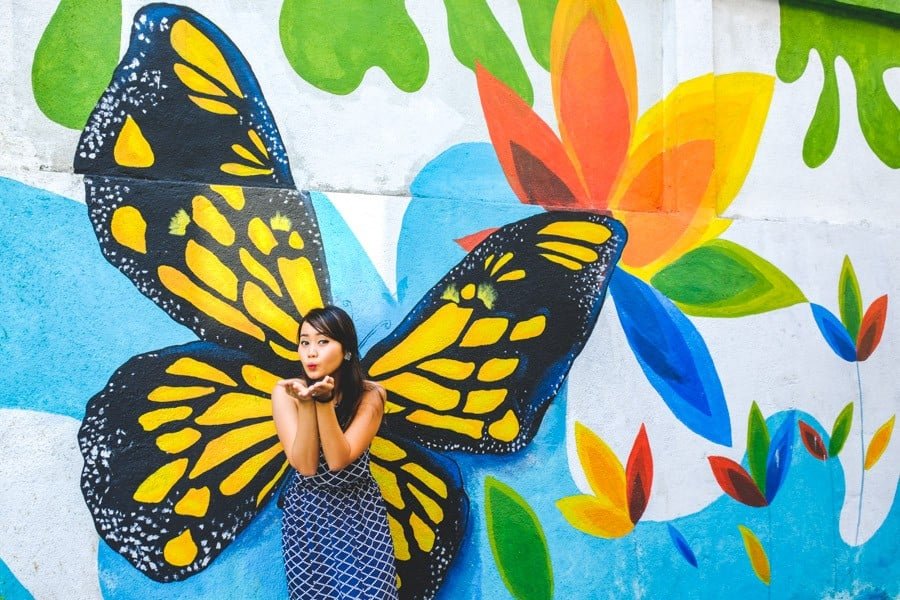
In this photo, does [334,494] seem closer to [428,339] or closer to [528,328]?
[428,339]

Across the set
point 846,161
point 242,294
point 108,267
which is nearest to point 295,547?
point 242,294

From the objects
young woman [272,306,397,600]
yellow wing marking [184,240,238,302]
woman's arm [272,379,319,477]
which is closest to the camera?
woman's arm [272,379,319,477]

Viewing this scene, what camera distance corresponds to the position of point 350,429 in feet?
10.3

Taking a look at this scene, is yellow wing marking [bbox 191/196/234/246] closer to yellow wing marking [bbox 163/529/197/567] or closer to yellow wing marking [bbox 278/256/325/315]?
yellow wing marking [bbox 278/256/325/315]

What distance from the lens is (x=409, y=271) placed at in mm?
4004

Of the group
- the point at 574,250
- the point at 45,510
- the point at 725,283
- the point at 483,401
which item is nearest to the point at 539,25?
the point at 574,250

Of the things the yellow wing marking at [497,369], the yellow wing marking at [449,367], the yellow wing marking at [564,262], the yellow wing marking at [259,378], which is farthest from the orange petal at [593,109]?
the yellow wing marking at [259,378]

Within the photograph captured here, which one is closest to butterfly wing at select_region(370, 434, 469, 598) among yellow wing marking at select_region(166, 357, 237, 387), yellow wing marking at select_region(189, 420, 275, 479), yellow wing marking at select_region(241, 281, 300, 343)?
yellow wing marking at select_region(189, 420, 275, 479)

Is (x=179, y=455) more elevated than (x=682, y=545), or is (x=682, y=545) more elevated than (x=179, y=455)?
(x=682, y=545)

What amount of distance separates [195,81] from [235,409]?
1.38 m

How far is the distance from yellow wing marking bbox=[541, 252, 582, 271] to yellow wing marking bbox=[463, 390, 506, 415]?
0.72 metres

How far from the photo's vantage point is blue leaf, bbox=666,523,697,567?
14.7ft

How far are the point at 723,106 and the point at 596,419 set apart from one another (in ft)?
6.40

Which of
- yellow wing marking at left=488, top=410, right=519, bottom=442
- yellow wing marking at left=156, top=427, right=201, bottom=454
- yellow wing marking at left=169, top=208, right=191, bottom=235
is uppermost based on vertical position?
yellow wing marking at left=169, top=208, right=191, bottom=235
